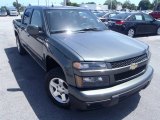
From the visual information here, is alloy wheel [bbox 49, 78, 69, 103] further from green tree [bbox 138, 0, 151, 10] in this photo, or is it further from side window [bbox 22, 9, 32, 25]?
green tree [bbox 138, 0, 151, 10]

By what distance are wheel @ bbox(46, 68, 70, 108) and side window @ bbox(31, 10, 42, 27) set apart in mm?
1338

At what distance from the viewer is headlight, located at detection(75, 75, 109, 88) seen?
3109mm

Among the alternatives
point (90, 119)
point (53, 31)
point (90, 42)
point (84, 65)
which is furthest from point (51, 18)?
point (90, 119)

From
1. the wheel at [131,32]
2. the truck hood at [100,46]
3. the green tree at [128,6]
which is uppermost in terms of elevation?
the green tree at [128,6]

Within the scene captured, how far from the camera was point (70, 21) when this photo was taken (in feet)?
15.1

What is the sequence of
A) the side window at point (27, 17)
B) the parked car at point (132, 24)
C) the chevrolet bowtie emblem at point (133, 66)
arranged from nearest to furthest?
the chevrolet bowtie emblem at point (133, 66) < the side window at point (27, 17) < the parked car at point (132, 24)

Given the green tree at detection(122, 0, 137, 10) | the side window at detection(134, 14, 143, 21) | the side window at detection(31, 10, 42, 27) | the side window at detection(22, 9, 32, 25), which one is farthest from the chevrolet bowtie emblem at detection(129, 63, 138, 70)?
the green tree at detection(122, 0, 137, 10)

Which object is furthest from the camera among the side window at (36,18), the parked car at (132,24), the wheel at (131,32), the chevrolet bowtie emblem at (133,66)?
the wheel at (131,32)

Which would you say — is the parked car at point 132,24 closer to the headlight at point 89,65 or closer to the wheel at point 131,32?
the wheel at point 131,32

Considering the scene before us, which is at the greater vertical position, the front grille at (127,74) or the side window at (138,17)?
the side window at (138,17)

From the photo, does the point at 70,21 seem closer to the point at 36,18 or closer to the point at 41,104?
the point at 36,18

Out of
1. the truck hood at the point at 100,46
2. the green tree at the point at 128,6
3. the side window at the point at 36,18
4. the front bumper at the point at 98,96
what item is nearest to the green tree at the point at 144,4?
the green tree at the point at 128,6

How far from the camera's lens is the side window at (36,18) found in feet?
15.4

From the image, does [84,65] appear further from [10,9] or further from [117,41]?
[10,9]
